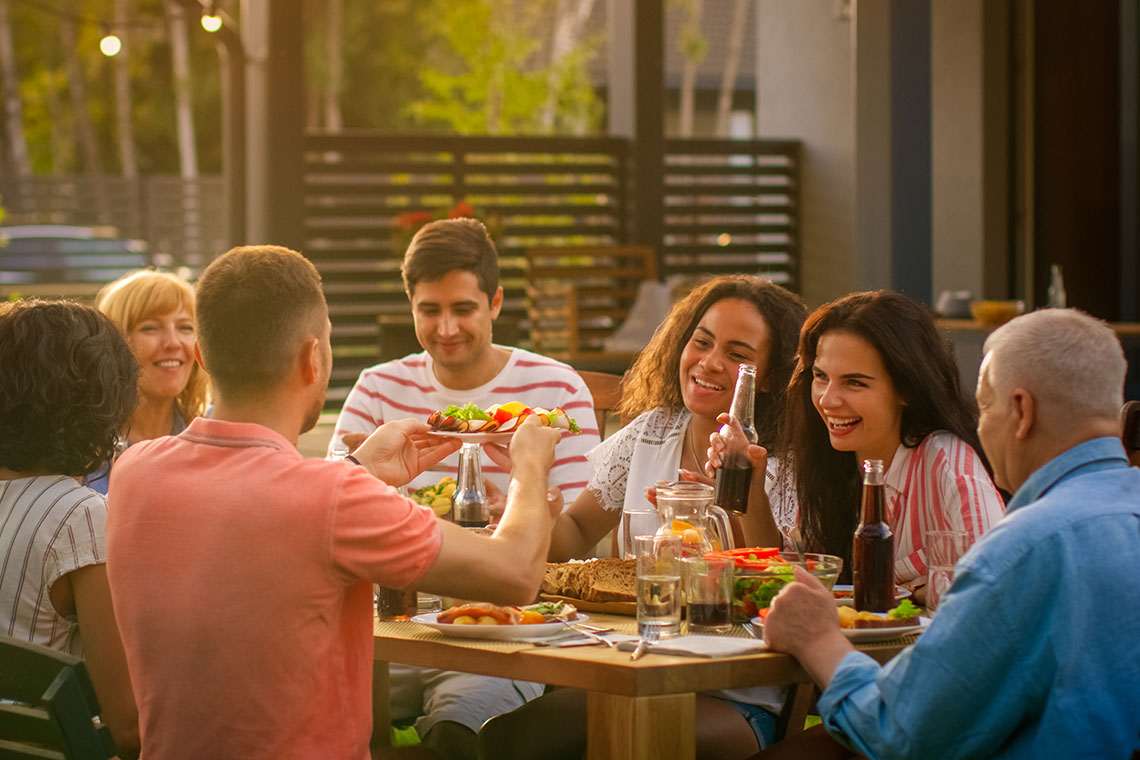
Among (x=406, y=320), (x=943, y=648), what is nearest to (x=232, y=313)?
(x=943, y=648)

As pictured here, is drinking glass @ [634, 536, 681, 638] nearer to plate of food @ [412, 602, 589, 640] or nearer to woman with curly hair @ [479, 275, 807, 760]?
plate of food @ [412, 602, 589, 640]

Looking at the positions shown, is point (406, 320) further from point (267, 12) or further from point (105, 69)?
point (105, 69)

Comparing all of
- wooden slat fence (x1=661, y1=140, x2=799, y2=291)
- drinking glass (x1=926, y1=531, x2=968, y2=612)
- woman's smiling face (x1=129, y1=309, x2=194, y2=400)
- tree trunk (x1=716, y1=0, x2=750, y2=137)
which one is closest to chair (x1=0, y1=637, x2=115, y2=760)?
drinking glass (x1=926, y1=531, x2=968, y2=612)

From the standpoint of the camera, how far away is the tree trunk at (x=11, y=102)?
24922 mm

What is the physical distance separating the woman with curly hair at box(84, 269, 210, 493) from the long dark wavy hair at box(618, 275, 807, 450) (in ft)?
4.22

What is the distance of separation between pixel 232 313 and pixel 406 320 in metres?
5.53

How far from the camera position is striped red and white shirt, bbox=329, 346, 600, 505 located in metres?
3.78

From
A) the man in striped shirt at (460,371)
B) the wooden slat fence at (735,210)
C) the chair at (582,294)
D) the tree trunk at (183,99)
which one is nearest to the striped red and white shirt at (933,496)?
the man in striped shirt at (460,371)

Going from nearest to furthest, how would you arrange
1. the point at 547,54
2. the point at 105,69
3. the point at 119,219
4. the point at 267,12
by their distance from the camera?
the point at 267,12 < the point at 119,219 < the point at 547,54 < the point at 105,69

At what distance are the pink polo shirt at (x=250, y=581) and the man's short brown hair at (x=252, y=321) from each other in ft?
0.31

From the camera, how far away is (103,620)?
2.27 m

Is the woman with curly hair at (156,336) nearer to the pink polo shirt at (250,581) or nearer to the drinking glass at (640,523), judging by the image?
the drinking glass at (640,523)

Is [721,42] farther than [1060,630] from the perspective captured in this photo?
Yes

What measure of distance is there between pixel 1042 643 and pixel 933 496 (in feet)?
3.30
